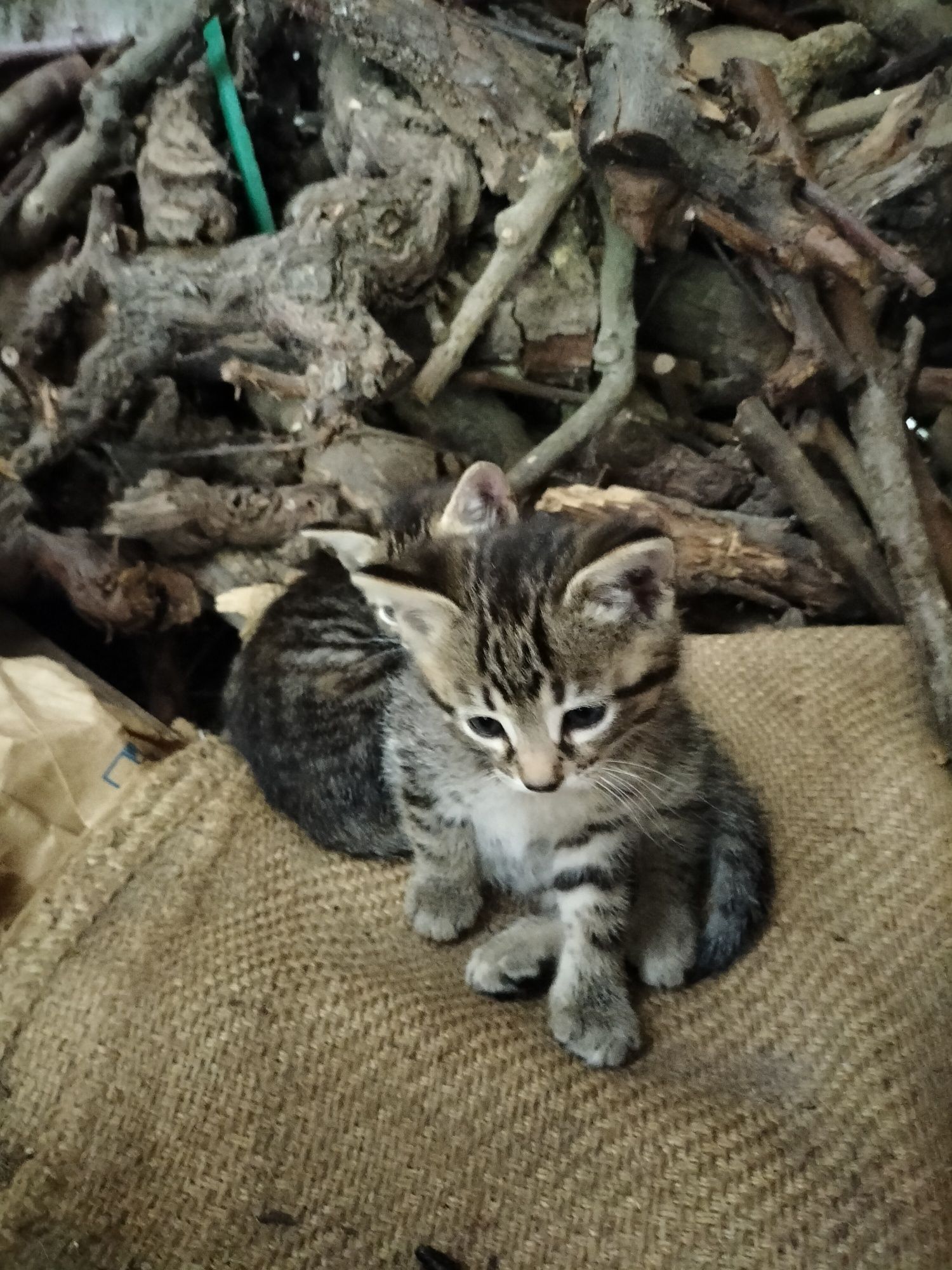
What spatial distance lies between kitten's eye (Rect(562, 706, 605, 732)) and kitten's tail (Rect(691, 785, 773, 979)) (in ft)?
0.98

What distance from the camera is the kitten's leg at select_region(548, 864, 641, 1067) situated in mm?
1000

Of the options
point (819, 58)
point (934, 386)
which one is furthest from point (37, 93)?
point (934, 386)

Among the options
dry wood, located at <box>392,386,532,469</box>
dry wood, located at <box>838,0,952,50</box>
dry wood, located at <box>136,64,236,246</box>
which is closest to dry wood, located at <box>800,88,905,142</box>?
dry wood, located at <box>838,0,952,50</box>

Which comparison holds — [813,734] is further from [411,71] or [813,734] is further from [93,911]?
[411,71]

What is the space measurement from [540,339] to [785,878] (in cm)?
96

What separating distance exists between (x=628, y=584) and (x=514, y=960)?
0.47m

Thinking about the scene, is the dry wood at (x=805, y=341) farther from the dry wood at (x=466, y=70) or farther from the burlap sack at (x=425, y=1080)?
the burlap sack at (x=425, y=1080)

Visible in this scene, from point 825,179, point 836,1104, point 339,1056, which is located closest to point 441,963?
point 339,1056

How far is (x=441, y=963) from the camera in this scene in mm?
1136

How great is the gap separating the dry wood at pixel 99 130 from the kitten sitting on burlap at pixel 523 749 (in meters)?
0.81

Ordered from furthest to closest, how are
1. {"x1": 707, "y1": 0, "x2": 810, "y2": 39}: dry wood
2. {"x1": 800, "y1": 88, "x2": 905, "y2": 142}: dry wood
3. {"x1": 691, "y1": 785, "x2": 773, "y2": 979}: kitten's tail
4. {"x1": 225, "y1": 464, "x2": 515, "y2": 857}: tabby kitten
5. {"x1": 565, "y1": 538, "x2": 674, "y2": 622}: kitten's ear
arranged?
{"x1": 707, "y1": 0, "x2": 810, "y2": 39}: dry wood → {"x1": 800, "y1": 88, "x2": 905, "y2": 142}: dry wood → {"x1": 225, "y1": 464, "x2": 515, "y2": 857}: tabby kitten → {"x1": 691, "y1": 785, "x2": 773, "y2": 979}: kitten's tail → {"x1": 565, "y1": 538, "x2": 674, "y2": 622}: kitten's ear

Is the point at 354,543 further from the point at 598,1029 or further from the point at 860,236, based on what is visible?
the point at 860,236

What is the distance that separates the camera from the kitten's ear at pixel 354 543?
4.28 ft

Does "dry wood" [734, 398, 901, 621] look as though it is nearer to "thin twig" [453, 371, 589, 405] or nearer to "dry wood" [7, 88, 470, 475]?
"thin twig" [453, 371, 589, 405]
